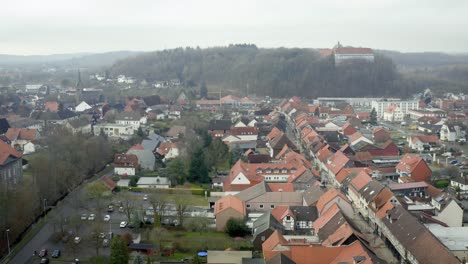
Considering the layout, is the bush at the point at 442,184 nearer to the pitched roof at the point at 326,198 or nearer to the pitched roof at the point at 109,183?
the pitched roof at the point at 326,198

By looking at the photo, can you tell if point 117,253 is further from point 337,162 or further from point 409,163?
point 409,163

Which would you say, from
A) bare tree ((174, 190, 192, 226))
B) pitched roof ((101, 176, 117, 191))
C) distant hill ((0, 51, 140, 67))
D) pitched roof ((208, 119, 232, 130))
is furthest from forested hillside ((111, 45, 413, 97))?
distant hill ((0, 51, 140, 67))

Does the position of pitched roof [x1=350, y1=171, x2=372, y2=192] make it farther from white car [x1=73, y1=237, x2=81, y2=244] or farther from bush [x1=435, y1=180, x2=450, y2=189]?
white car [x1=73, y1=237, x2=81, y2=244]

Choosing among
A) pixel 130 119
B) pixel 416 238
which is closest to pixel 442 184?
pixel 416 238

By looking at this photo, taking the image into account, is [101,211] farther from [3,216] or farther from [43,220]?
[3,216]

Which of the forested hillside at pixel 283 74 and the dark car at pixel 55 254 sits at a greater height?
the forested hillside at pixel 283 74

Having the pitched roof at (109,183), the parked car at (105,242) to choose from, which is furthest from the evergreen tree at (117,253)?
the pitched roof at (109,183)
